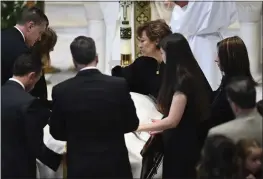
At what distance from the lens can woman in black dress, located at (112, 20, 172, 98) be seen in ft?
11.6

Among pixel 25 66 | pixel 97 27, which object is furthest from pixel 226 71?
pixel 97 27

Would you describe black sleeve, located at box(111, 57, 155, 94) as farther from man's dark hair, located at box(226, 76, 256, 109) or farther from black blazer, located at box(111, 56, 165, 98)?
man's dark hair, located at box(226, 76, 256, 109)

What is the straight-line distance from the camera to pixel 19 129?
11.1ft

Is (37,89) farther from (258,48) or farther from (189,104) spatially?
(258,48)

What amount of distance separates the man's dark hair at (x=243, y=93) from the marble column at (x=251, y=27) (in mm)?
847

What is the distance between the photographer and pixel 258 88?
11.2 ft

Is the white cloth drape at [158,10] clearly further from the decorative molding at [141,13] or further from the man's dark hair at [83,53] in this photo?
the man's dark hair at [83,53]

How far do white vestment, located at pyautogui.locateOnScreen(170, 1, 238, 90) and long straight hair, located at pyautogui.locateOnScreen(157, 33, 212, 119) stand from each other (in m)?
0.38

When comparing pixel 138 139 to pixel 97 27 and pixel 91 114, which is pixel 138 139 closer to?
pixel 91 114

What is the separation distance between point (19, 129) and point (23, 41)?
1.25ft

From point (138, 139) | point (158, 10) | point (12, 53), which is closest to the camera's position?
point (12, 53)

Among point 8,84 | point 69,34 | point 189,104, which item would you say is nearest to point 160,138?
point 189,104

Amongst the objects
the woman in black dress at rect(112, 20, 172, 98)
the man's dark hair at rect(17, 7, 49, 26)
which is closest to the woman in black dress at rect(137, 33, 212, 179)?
the woman in black dress at rect(112, 20, 172, 98)

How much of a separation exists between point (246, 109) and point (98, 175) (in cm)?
62
